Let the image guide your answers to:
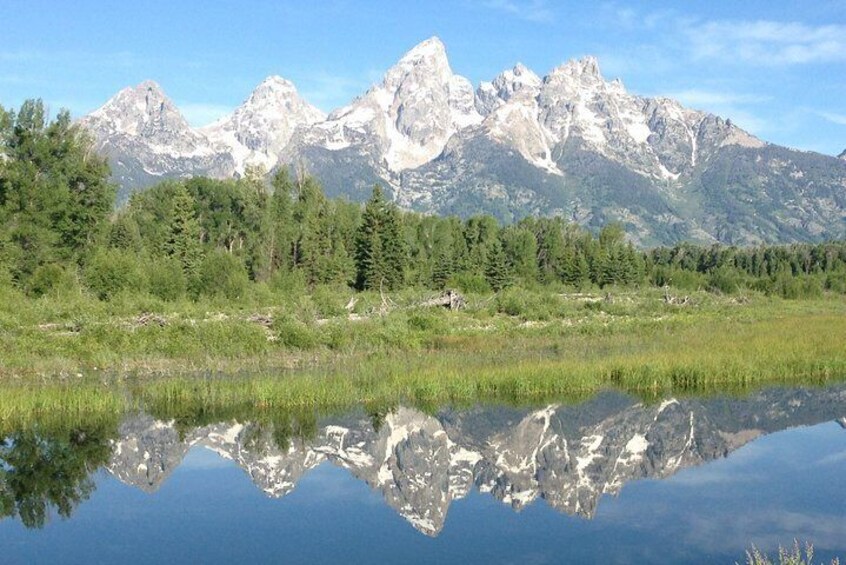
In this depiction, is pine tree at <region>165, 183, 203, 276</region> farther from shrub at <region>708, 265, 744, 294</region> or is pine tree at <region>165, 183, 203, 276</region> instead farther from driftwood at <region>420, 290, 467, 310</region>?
shrub at <region>708, 265, 744, 294</region>

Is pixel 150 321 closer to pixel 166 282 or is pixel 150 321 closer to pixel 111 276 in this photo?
pixel 111 276

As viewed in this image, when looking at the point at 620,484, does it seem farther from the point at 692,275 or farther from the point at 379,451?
the point at 692,275

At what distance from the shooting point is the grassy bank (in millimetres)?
23938

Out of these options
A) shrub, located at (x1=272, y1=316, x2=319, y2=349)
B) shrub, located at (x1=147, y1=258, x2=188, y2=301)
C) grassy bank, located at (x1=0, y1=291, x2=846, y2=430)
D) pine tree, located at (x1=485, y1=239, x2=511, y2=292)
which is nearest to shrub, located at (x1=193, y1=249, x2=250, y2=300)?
shrub, located at (x1=147, y1=258, x2=188, y2=301)

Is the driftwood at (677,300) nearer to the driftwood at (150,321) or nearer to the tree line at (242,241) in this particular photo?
the tree line at (242,241)

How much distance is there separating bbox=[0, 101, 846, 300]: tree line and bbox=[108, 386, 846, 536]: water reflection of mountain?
2919 cm

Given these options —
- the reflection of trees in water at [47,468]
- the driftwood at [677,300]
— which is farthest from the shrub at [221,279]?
the reflection of trees in water at [47,468]

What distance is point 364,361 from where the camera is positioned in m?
29.5

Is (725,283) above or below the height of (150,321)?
above

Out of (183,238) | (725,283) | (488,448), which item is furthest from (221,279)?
(725,283)

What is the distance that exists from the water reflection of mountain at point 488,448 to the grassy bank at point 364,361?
1.76 meters

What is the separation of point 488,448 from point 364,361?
33.7 ft

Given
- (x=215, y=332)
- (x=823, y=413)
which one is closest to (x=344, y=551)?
(x=823, y=413)

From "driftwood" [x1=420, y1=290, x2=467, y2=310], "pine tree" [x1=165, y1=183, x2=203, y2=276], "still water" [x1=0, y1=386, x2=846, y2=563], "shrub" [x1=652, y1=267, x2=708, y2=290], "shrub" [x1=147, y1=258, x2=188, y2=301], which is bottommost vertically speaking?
"still water" [x1=0, y1=386, x2=846, y2=563]
